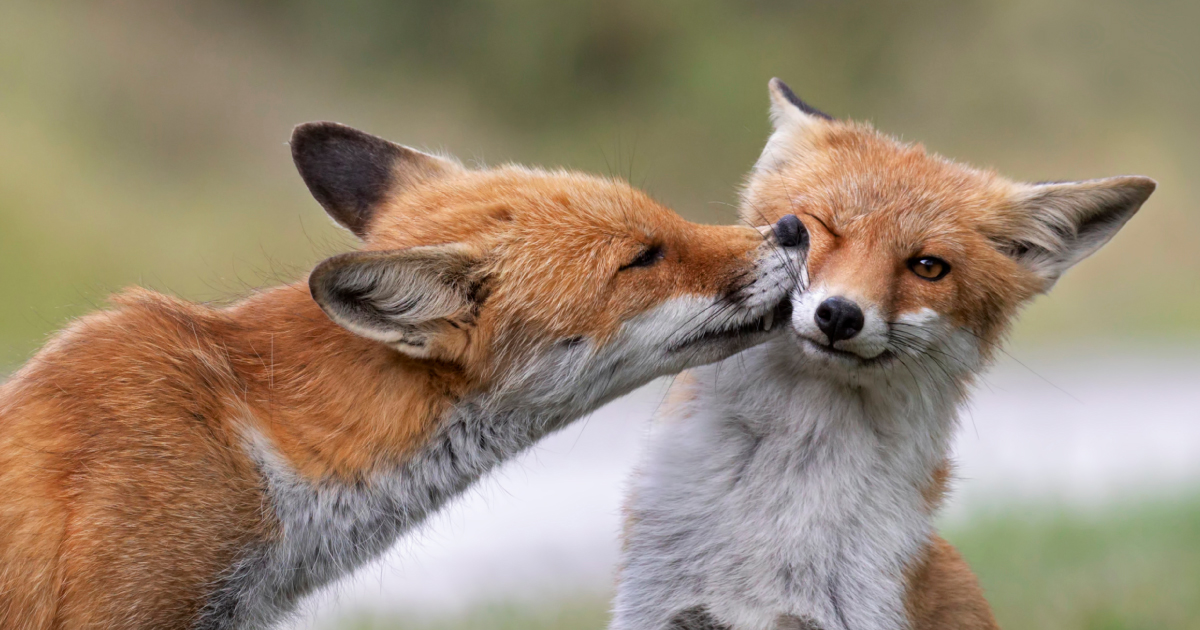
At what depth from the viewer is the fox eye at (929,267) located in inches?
176

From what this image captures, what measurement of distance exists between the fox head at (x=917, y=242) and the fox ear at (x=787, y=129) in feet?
0.16

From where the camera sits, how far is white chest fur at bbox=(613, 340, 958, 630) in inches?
178

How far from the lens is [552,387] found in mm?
4234

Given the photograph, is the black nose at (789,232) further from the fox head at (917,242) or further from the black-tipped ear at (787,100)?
the black-tipped ear at (787,100)

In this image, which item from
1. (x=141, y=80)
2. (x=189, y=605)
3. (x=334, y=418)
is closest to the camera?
(x=189, y=605)

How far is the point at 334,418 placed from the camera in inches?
161

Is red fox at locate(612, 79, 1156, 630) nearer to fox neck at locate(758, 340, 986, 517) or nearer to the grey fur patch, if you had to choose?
fox neck at locate(758, 340, 986, 517)

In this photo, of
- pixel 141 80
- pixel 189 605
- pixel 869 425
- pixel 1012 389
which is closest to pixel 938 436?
pixel 869 425

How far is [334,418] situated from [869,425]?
225 centimetres

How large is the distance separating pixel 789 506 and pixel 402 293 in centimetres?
192

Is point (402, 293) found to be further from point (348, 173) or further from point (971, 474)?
point (971, 474)

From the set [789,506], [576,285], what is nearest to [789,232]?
[576,285]

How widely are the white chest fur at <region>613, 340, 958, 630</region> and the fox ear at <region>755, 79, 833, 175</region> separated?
107cm

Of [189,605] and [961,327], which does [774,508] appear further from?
[189,605]
